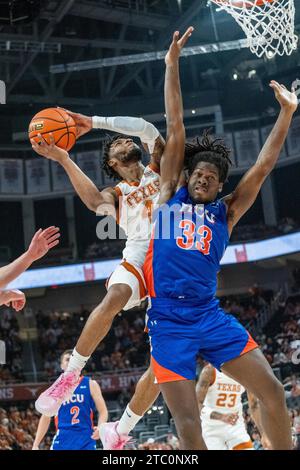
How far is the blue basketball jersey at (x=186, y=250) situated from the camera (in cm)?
418

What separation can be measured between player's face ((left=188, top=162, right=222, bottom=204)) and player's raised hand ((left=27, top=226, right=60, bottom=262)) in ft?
3.29

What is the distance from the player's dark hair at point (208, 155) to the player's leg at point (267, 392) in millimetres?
1182

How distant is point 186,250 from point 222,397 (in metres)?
3.29

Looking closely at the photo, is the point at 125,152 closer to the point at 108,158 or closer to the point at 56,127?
the point at 108,158

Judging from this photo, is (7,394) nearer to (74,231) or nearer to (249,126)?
(74,231)

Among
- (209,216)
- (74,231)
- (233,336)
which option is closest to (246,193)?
(209,216)

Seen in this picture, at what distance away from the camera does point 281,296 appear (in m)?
22.1

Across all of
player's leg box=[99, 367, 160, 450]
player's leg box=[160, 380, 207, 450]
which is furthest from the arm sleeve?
player's leg box=[160, 380, 207, 450]

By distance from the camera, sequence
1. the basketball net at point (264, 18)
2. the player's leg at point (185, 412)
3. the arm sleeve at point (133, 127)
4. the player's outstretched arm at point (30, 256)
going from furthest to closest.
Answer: the basketball net at point (264, 18) → the arm sleeve at point (133, 127) → the player's outstretched arm at point (30, 256) → the player's leg at point (185, 412)

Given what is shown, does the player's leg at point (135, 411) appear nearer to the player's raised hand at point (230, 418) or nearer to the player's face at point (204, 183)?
the player's face at point (204, 183)

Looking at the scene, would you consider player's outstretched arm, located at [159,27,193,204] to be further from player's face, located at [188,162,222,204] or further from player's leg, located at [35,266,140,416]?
player's leg, located at [35,266,140,416]

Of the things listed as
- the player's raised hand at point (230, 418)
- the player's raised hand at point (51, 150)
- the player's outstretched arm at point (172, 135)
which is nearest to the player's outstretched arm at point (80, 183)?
the player's raised hand at point (51, 150)

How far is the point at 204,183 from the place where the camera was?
4.33 metres

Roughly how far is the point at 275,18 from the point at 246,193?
11.5 feet
